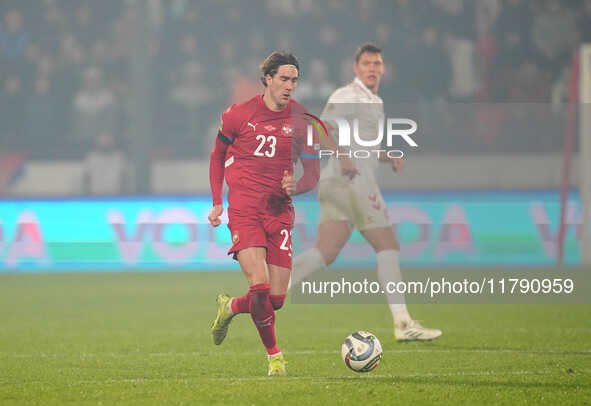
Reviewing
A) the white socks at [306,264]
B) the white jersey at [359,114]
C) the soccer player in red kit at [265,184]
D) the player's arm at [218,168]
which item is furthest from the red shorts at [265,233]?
the white jersey at [359,114]

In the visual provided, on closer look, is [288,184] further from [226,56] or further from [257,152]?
[226,56]

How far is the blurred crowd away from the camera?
58.6 ft

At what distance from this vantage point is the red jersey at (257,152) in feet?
20.9

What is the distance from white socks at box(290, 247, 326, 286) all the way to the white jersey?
2.13 ft

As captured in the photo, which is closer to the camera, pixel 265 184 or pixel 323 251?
pixel 265 184

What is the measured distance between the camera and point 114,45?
67.1 feet

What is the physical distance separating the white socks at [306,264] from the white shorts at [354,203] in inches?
12.2

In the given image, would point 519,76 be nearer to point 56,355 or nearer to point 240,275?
point 240,275

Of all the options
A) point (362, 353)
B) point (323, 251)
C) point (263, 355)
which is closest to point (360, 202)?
point (323, 251)

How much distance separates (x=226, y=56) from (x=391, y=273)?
40.6 ft

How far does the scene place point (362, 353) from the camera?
6188 millimetres

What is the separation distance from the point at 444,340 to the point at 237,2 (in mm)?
13403

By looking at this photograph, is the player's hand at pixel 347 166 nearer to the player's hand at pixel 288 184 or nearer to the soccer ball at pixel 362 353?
the player's hand at pixel 288 184

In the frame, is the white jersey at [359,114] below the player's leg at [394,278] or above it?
above
